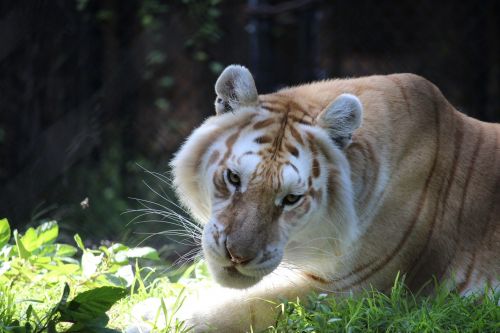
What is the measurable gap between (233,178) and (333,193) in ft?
1.48

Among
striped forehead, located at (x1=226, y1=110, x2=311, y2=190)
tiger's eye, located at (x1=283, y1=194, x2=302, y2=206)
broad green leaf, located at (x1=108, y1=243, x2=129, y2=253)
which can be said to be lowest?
broad green leaf, located at (x1=108, y1=243, x2=129, y2=253)

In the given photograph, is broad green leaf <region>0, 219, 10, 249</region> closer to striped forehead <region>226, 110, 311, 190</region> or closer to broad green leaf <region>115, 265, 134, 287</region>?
broad green leaf <region>115, 265, 134, 287</region>

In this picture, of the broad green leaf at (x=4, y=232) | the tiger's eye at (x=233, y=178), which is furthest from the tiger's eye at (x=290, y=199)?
the broad green leaf at (x=4, y=232)

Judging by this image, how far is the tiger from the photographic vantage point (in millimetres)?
3176

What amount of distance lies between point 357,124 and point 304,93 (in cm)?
44

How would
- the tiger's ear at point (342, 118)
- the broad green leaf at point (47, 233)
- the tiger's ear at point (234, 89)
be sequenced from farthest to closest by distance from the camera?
the broad green leaf at point (47, 233), the tiger's ear at point (234, 89), the tiger's ear at point (342, 118)

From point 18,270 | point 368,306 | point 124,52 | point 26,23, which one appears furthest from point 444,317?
point 124,52

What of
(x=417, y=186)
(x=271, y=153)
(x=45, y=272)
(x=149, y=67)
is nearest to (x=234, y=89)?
(x=271, y=153)

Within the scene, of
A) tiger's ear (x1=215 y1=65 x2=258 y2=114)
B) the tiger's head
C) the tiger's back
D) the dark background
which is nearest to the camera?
the tiger's head

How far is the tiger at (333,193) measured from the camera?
3.18 m

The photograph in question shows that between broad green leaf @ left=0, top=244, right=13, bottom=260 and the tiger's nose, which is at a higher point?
the tiger's nose

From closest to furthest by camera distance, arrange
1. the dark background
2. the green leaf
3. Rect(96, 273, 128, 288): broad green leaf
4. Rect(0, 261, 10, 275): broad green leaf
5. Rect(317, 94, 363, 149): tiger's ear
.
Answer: the green leaf < Rect(317, 94, 363, 149): tiger's ear < Rect(0, 261, 10, 275): broad green leaf < Rect(96, 273, 128, 288): broad green leaf < the dark background

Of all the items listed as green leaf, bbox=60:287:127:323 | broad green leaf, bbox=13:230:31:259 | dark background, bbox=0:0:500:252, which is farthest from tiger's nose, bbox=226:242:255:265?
dark background, bbox=0:0:500:252

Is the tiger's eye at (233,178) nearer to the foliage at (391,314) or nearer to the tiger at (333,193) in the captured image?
the tiger at (333,193)
